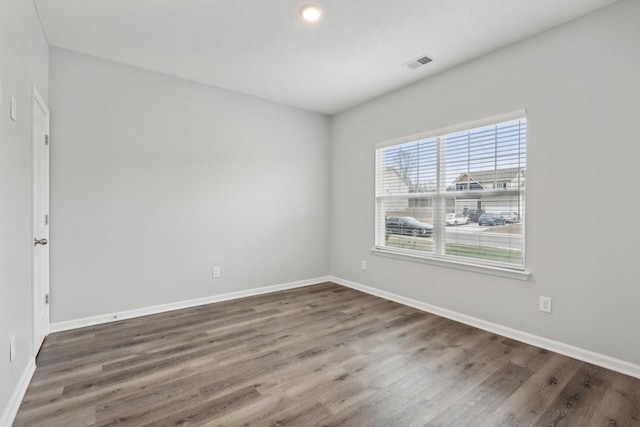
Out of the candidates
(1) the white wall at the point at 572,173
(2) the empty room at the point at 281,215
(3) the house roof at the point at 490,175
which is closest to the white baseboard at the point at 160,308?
(2) the empty room at the point at 281,215

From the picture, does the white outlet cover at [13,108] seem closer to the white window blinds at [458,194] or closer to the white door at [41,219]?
the white door at [41,219]

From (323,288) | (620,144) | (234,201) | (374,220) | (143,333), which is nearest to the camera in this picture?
(620,144)

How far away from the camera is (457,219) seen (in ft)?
10.8

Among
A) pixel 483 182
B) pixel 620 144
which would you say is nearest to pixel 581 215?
pixel 620 144

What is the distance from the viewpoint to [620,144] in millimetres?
2225

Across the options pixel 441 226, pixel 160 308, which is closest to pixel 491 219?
pixel 441 226

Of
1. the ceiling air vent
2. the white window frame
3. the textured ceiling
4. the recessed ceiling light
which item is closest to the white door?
the textured ceiling

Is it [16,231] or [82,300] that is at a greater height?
[16,231]

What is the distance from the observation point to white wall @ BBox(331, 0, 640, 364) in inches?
86.8

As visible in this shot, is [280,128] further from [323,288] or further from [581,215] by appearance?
[581,215]

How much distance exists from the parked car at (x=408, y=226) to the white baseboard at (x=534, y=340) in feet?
2.64

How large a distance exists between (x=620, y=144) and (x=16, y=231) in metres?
4.06

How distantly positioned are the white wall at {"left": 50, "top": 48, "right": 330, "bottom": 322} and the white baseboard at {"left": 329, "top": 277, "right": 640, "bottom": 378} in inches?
70.6

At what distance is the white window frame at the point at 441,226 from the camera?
284 cm
